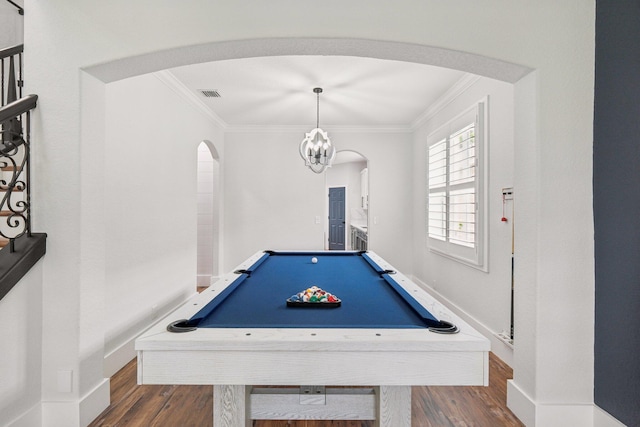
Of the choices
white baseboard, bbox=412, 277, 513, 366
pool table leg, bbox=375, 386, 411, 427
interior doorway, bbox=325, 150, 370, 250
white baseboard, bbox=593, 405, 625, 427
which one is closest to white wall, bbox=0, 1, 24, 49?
pool table leg, bbox=375, 386, 411, 427

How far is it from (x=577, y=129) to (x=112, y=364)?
3462 millimetres

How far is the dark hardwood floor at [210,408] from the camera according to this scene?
1924 mm

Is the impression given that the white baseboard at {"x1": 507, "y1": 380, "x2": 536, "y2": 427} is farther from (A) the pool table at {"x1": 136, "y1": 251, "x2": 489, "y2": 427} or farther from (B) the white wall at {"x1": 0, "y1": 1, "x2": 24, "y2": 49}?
(B) the white wall at {"x1": 0, "y1": 1, "x2": 24, "y2": 49}

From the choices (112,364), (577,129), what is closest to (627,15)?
(577,129)

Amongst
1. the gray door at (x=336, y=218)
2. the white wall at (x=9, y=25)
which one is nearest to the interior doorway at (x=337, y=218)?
the gray door at (x=336, y=218)

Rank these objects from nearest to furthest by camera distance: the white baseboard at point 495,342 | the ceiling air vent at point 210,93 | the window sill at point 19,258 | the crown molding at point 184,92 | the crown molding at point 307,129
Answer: the window sill at point 19,258 → the white baseboard at point 495,342 → the crown molding at point 184,92 → the ceiling air vent at point 210,93 → the crown molding at point 307,129

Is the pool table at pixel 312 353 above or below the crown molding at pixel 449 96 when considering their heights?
below

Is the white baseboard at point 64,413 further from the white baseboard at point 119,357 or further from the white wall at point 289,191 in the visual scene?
the white wall at point 289,191

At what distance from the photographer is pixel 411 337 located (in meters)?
1.26

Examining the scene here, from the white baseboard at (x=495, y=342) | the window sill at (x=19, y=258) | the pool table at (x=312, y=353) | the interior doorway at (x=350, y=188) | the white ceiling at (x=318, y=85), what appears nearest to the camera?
the pool table at (x=312, y=353)

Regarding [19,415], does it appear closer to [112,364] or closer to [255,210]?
[112,364]

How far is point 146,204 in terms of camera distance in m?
3.02

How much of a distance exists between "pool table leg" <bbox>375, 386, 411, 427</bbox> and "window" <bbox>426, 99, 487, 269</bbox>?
6.48ft

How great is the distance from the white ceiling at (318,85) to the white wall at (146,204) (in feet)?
1.63
